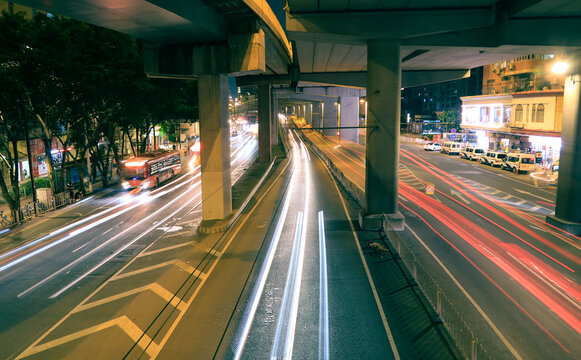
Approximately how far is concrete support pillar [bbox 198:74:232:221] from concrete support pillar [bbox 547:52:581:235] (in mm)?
19764

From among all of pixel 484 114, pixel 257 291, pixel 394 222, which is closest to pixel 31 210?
pixel 257 291

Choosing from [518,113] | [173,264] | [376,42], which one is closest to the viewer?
[173,264]

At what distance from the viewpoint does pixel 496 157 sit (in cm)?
4684

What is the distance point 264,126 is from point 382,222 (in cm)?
3476

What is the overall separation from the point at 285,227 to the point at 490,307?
12.5m

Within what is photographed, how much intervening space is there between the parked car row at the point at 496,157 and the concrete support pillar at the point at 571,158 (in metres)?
21.9

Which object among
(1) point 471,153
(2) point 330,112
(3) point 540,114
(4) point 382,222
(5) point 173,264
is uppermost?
(2) point 330,112

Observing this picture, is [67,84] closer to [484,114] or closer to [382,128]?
[382,128]

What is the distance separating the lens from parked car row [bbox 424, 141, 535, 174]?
41.6 m

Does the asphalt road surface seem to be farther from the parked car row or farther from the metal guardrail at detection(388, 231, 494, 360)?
the parked car row

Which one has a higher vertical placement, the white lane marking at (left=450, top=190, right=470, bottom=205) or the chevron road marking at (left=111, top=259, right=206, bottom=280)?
the white lane marking at (left=450, top=190, right=470, bottom=205)

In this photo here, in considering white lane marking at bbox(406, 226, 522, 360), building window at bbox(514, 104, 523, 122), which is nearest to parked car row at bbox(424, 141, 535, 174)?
building window at bbox(514, 104, 523, 122)

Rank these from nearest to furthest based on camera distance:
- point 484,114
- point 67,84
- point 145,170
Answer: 1. point 67,84
2. point 145,170
3. point 484,114

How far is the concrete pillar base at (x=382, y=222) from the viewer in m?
21.8
